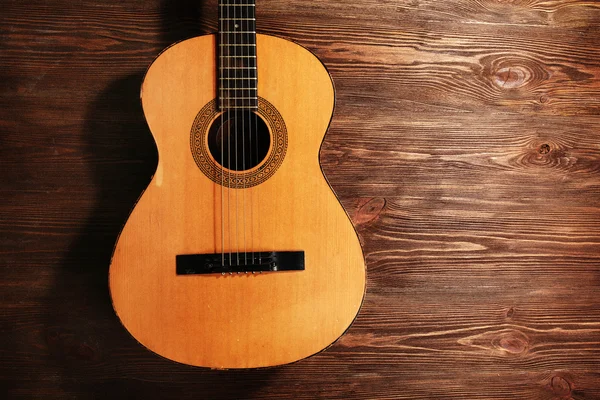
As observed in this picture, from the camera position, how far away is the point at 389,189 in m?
1.30

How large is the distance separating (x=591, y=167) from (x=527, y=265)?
0.36 m

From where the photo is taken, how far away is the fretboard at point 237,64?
3.34 ft

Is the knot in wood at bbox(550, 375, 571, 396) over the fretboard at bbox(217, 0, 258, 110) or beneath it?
beneath

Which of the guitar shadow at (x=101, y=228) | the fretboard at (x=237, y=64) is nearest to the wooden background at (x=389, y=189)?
the guitar shadow at (x=101, y=228)

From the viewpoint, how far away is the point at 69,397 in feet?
4.05

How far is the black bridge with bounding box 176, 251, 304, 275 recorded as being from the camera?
3.33 ft

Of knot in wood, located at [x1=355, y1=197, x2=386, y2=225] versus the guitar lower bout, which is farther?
knot in wood, located at [x1=355, y1=197, x2=386, y2=225]

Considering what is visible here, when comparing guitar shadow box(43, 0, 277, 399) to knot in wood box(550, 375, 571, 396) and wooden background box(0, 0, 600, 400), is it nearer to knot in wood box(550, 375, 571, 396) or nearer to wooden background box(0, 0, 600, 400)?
wooden background box(0, 0, 600, 400)

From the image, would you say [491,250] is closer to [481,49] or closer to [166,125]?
[481,49]

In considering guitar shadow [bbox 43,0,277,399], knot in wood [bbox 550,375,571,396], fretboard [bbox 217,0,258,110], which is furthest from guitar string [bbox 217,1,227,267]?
knot in wood [bbox 550,375,571,396]

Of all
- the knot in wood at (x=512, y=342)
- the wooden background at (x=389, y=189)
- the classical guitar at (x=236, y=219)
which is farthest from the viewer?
the knot in wood at (x=512, y=342)

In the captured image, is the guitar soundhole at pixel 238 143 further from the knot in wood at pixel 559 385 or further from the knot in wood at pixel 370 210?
the knot in wood at pixel 559 385

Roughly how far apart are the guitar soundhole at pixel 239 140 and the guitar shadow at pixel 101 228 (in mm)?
279

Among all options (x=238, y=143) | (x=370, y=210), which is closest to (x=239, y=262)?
(x=238, y=143)
